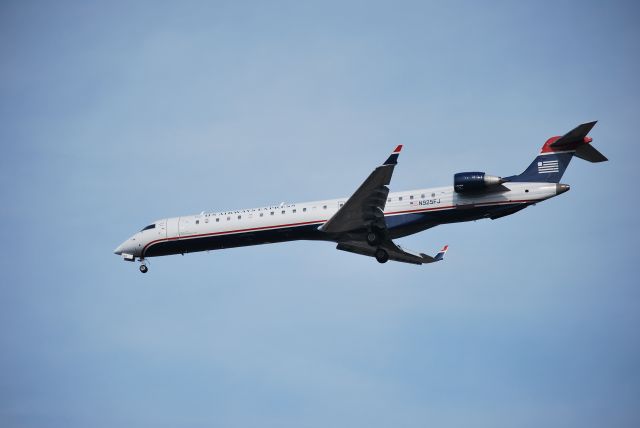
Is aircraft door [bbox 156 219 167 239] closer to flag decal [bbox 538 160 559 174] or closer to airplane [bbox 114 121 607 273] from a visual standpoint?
airplane [bbox 114 121 607 273]

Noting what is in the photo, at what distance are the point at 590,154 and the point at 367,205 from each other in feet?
32.8

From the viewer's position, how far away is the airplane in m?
36.2

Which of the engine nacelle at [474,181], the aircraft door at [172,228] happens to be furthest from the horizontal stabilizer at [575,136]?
the aircraft door at [172,228]

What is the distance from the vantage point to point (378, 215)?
3725 centimetres

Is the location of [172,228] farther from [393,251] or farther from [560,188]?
[560,188]

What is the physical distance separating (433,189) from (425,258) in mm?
5398

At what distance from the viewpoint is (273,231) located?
39125 mm

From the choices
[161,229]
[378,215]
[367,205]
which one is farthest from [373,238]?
[161,229]

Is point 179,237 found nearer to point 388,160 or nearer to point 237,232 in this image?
point 237,232

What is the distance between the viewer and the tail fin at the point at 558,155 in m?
36.1

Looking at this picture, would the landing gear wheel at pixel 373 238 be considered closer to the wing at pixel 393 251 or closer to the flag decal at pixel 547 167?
the wing at pixel 393 251

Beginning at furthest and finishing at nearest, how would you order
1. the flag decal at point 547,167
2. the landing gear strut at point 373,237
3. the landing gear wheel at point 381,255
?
1. the landing gear wheel at point 381,255
2. the landing gear strut at point 373,237
3. the flag decal at point 547,167

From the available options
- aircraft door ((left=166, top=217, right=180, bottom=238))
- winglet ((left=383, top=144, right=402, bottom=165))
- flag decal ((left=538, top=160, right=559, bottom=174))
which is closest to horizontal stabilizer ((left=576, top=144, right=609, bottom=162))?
flag decal ((left=538, top=160, right=559, bottom=174))

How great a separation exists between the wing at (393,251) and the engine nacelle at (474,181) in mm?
4582
